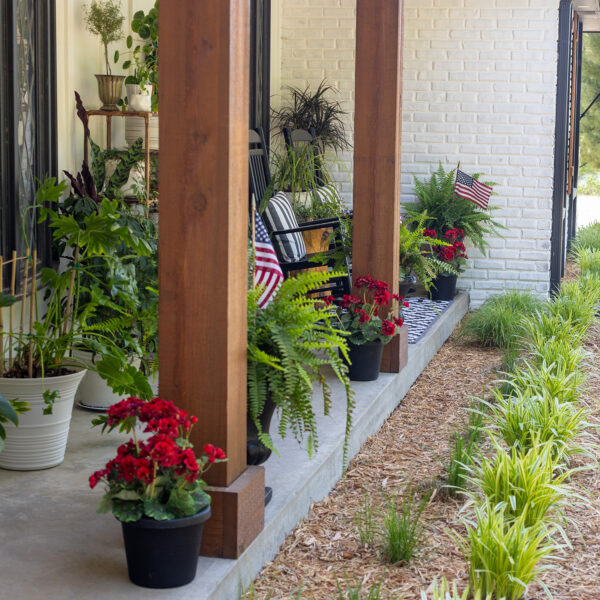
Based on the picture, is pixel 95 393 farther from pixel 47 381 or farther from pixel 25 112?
pixel 25 112

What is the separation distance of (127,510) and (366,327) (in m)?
2.13

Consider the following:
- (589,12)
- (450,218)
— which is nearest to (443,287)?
(450,218)

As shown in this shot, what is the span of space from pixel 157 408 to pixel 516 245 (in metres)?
5.16

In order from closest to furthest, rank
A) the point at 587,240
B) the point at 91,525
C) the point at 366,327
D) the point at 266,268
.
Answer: the point at 91,525 < the point at 266,268 < the point at 366,327 < the point at 587,240

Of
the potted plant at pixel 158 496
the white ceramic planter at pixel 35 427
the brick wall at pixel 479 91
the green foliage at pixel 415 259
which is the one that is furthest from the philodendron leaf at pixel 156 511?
the brick wall at pixel 479 91

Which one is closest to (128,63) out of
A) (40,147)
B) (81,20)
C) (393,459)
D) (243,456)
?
(81,20)

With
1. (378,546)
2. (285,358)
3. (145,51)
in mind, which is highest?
(145,51)

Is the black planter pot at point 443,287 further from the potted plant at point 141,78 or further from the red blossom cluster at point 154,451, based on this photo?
the red blossom cluster at point 154,451

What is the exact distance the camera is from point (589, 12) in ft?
29.2

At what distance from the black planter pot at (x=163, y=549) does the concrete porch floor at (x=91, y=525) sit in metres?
0.03

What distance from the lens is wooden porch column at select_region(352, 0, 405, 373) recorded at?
408cm

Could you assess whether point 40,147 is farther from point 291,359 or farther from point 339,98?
point 339,98

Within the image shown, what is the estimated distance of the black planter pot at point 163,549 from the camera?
2012mm

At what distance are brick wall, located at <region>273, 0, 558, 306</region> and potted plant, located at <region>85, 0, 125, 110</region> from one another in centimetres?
283
